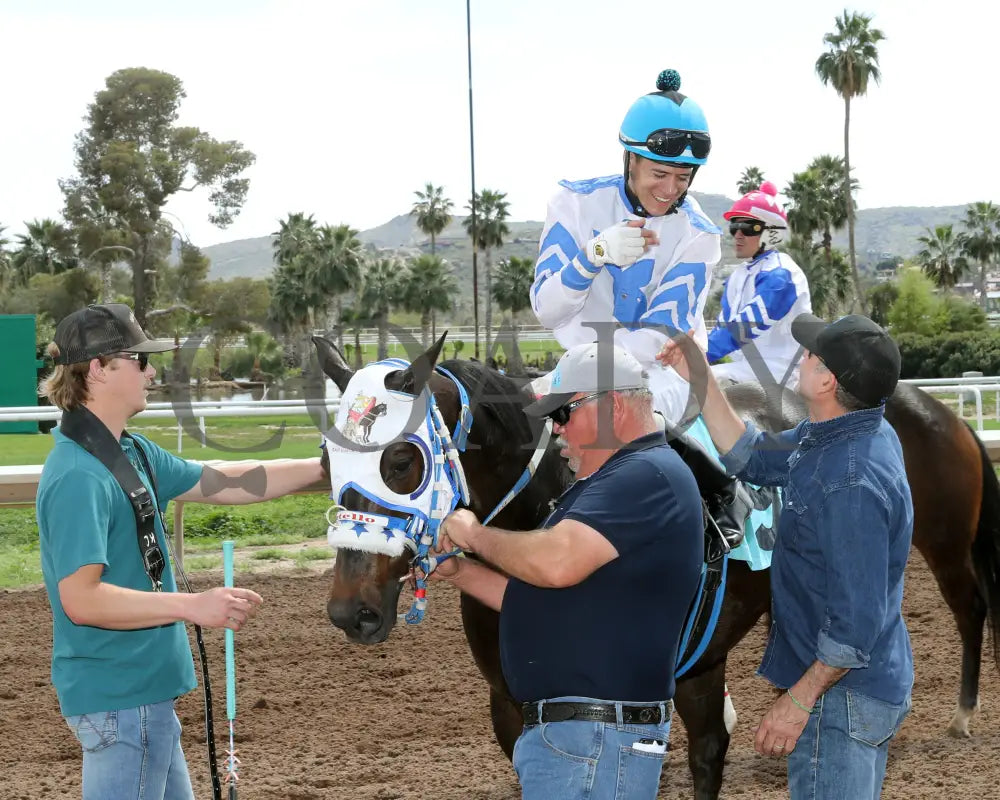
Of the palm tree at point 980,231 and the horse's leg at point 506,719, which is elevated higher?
the palm tree at point 980,231

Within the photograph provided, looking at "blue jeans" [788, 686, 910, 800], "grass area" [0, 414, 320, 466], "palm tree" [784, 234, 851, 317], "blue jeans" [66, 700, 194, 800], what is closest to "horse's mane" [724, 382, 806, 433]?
"blue jeans" [788, 686, 910, 800]

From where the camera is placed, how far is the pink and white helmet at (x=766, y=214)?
508 centimetres

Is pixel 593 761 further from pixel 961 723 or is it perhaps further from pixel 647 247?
pixel 961 723

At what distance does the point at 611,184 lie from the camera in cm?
325

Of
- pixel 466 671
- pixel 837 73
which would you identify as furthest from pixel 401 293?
pixel 466 671

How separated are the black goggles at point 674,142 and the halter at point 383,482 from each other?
3.59 feet

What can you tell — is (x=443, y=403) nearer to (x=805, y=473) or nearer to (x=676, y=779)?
(x=805, y=473)

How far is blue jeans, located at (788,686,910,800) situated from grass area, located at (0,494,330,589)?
5615mm

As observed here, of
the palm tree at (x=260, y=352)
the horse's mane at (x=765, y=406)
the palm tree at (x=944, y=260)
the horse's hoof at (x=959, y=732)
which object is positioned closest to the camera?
the horse's mane at (x=765, y=406)

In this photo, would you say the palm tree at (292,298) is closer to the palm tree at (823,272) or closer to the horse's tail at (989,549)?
the palm tree at (823,272)

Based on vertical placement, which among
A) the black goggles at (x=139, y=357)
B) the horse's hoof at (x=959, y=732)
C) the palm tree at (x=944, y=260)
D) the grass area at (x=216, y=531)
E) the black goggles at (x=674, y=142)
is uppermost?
the palm tree at (x=944, y=260)

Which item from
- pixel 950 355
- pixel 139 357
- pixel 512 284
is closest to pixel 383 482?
pixel 139 357

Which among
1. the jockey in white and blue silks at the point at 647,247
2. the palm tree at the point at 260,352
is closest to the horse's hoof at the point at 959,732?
the jockey in white and blue silks at the point at 647,247

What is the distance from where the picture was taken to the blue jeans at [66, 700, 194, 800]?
2500mm
